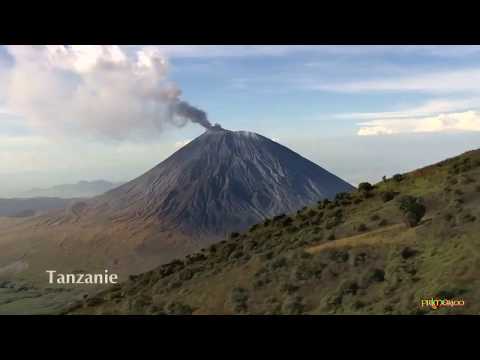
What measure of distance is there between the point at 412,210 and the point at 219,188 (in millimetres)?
27264

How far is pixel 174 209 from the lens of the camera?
1533 inches

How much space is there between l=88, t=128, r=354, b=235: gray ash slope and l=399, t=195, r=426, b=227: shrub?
40.9ft

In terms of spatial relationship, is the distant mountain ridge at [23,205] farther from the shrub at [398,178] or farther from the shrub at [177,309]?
the shrub at [398,178]

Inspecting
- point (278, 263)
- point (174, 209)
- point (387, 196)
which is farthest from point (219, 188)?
point (278, 263)

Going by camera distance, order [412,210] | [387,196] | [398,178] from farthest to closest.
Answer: [398,178], [387,196], [412,210]

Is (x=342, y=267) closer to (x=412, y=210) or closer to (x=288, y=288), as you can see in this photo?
(x=288, y=288)

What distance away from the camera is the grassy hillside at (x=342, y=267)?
13.1 m

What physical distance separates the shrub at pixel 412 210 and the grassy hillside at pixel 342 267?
19 cm

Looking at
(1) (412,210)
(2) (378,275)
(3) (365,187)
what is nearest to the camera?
(2) (378,275)
